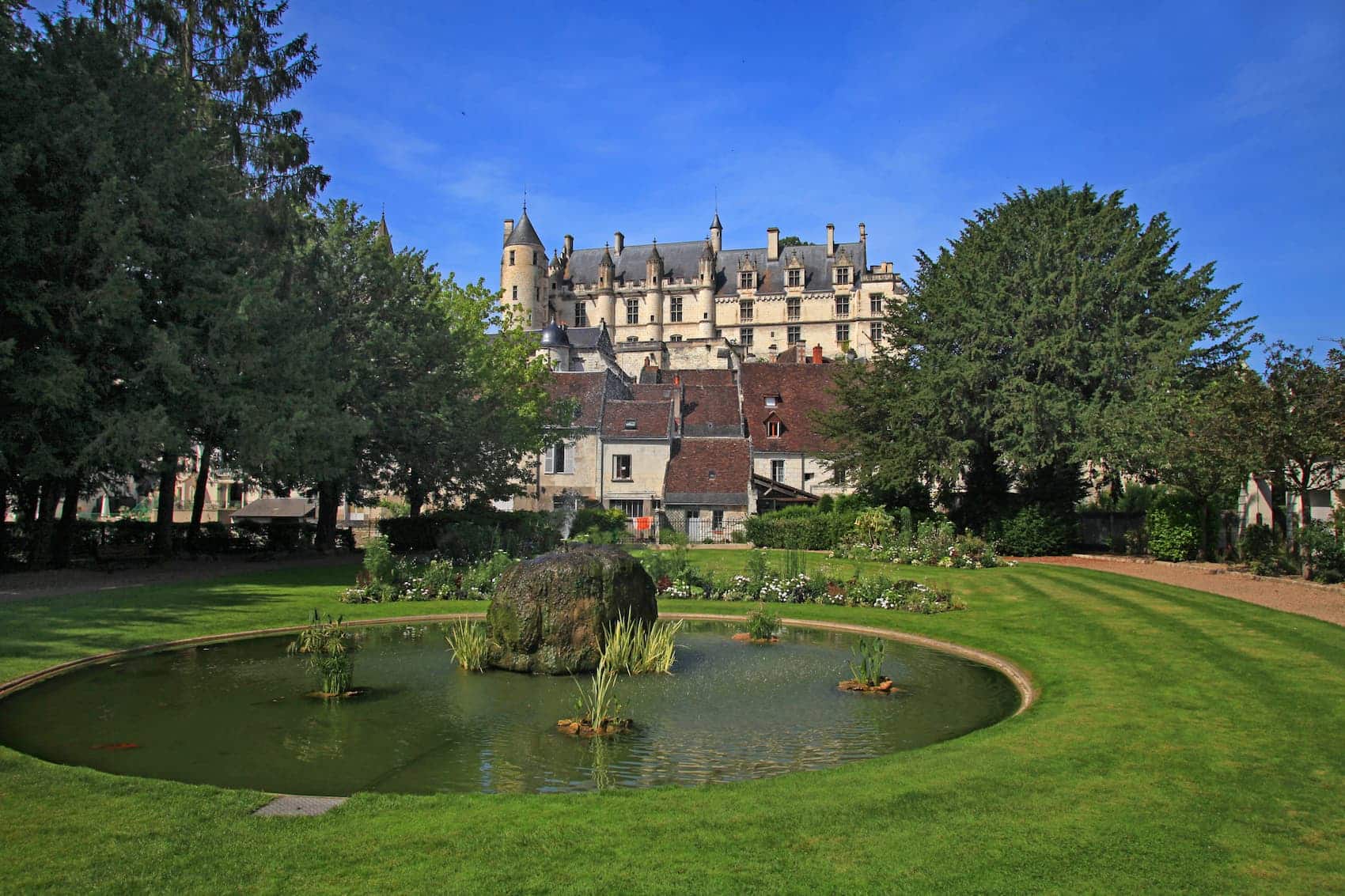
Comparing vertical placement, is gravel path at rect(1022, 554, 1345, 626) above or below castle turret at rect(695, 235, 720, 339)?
below

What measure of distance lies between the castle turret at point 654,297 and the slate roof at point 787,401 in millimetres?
48507

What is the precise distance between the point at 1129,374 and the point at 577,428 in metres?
25.4

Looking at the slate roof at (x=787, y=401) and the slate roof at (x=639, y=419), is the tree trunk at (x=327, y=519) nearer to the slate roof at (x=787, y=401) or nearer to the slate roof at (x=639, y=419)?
the slate roof at (x=639, y=419)

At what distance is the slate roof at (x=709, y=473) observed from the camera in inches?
1938

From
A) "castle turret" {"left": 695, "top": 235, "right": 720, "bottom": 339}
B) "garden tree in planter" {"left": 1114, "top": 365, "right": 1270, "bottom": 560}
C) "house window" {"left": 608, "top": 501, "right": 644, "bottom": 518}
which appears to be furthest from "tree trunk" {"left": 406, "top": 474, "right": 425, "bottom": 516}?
"castle turret" {"left": 695, "top": 235, "right": 720, "bottom": 339}

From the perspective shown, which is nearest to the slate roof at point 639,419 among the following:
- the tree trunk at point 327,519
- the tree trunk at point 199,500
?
the tree trunk at point 327,519

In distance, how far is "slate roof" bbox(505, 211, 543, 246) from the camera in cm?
10544

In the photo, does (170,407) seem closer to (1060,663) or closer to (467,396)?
(467,396)

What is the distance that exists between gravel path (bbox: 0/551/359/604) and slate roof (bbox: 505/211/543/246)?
78.9 meters

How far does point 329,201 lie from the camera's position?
32469mm

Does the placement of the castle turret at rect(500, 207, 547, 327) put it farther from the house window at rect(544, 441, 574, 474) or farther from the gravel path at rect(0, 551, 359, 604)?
the gravel path at rect(0, 551, 359, 604)

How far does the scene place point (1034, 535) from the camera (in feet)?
121

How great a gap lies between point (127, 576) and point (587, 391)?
1350 inches

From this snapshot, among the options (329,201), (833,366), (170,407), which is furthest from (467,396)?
(833,366)
